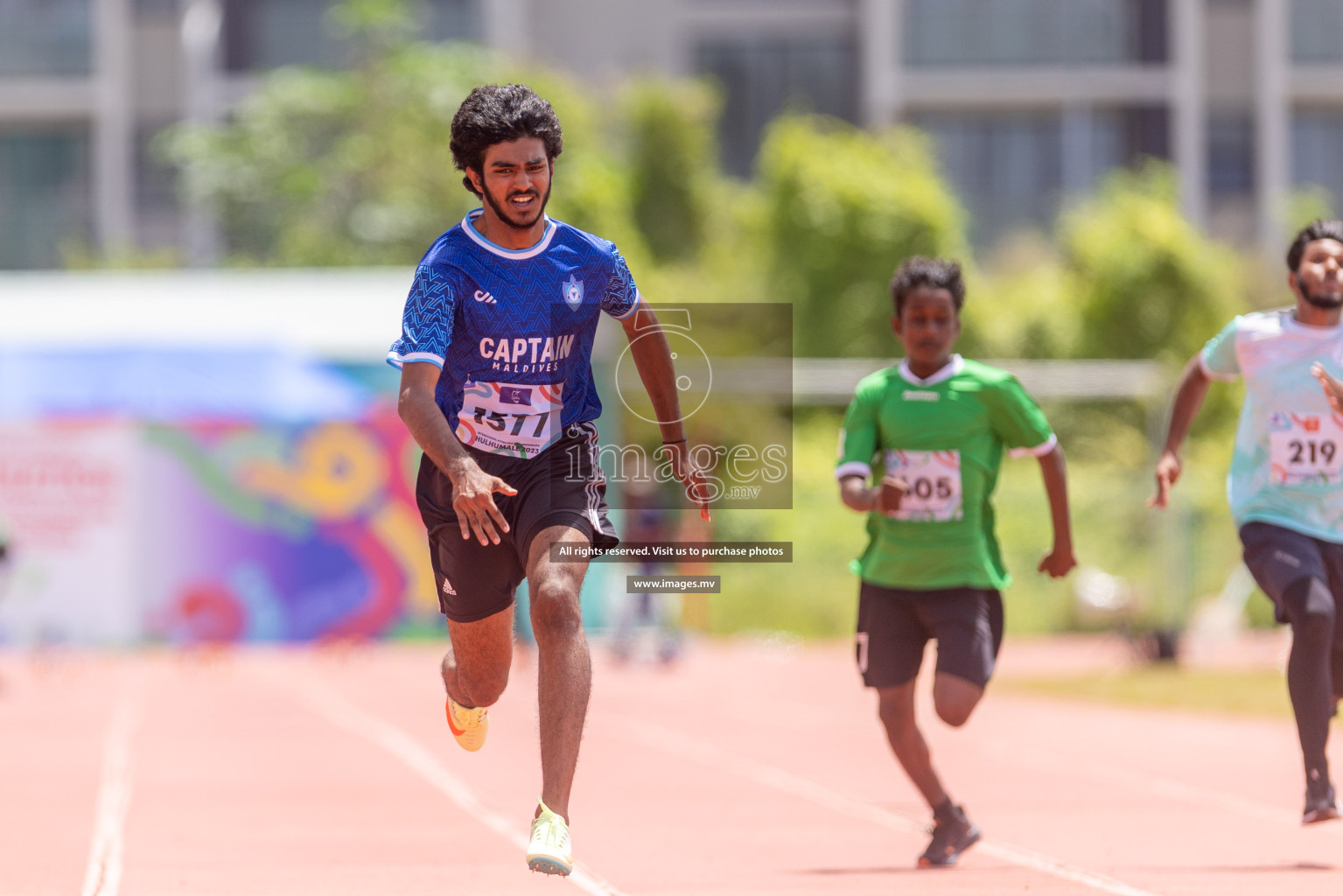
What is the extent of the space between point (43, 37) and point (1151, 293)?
27625 millimetres

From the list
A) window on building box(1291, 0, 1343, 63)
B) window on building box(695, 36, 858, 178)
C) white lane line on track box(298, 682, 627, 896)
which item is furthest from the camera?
window on building box(695, 36, 858, 178)

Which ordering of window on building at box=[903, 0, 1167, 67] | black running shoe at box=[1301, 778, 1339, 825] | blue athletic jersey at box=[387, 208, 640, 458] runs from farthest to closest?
window on building at box=[903, 0, 1167, 67]
black running shoe at box=[1301, 778, 1339, 825]
blue athletic jersey at box=[387, 208, 640, 458]

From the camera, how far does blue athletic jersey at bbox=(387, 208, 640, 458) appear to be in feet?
19.3

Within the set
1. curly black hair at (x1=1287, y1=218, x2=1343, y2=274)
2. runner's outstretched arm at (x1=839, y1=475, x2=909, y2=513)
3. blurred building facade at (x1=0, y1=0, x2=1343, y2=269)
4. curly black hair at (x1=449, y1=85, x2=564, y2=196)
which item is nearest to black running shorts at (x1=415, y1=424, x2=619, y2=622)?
curly black hair at (x1=449, y1=85, x2=564, y2=196)

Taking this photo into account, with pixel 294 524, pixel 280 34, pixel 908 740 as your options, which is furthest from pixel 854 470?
pixel 280 34

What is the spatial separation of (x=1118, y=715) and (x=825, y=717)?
2.11 meters

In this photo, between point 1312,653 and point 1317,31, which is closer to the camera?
point 1312,653

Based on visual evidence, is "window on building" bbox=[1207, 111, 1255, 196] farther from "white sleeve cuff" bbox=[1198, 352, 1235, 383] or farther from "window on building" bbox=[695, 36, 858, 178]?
"white sleeve cuff" bbox=[1198, 352, 1235, 383]

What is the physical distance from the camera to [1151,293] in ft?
117

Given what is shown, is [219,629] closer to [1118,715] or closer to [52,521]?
[52,521]

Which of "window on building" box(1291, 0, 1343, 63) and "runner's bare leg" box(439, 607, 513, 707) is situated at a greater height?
"window on building" box(1291, 0, 1343, 63)

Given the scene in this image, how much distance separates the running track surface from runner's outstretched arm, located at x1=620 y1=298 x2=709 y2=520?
1.36 m

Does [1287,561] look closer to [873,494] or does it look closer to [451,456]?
[873,494]

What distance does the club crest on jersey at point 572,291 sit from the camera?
5996mm
